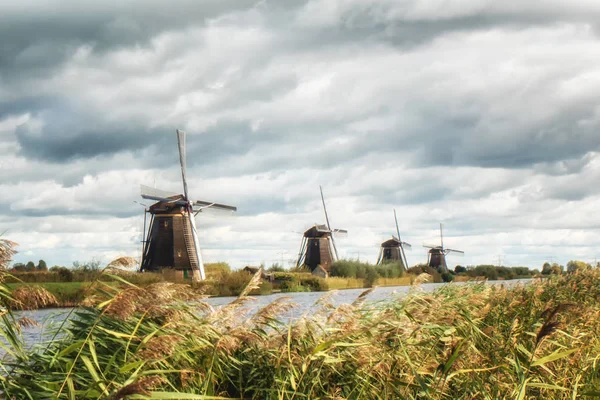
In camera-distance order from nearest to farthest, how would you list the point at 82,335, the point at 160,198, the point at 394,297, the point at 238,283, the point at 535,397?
the point at 82,335
the point at 535,397
the point at 394,297
the point at 238,283
the point at 160,198

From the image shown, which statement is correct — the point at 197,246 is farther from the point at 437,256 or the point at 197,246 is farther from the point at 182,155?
the point at 437,256

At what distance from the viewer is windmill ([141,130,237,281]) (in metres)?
40.3

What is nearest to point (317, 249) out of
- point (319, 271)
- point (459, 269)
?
point (319, 271)

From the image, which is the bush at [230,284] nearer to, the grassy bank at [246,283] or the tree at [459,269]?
the grassy bank at [246,283]

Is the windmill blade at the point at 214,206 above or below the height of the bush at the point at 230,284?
above

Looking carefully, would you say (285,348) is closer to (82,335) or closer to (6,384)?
(82,335)

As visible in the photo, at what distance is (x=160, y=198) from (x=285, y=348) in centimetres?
3698

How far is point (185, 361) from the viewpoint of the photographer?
14.7 ft

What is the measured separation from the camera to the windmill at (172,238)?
40312 mm

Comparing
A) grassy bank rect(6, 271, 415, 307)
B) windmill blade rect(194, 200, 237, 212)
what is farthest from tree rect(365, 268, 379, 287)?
windmill blade rect(194, 200, 237, 212)

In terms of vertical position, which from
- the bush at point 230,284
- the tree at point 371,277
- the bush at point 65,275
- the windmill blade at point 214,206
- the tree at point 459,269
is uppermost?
Answer: the windmill blade at point 214,206

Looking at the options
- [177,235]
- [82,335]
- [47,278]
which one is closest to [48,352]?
[82,335]

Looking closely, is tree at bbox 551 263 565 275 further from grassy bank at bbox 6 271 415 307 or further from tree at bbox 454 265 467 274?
tree at bbox 454 265 467 274

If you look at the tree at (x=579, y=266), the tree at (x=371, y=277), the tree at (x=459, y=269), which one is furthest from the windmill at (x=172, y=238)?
the tree at (x=459, y=269)
